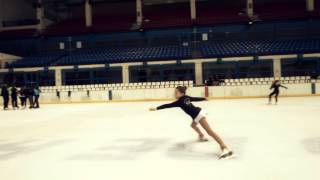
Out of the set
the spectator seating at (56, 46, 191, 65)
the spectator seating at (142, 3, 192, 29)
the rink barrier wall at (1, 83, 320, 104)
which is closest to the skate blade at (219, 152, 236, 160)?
the rink barrier wall at (1, 83, 320, 104)

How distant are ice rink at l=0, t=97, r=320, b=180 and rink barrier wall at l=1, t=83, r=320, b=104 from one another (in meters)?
11.9

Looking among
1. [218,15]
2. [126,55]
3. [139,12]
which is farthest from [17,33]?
[218,15]

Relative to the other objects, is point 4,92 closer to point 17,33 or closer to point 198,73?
point 198,73

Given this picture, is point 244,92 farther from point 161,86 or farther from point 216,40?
point 216,40

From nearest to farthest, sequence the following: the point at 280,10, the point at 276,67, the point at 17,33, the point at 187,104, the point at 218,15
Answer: the point at 187,104
the point at 276,67
the point at 280,10
the point at 218,15
the point at 17,33

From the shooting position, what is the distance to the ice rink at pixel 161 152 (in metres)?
5.54

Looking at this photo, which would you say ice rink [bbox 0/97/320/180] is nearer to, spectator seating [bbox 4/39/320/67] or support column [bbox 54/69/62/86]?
spectator seating [bbox 4/39/320/67]

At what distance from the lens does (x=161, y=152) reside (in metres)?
7.18

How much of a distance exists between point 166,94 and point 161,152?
17306mm

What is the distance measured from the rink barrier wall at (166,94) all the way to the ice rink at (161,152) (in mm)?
11866

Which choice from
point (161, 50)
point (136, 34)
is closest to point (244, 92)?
point (161, 50)

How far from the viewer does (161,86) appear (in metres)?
25.3

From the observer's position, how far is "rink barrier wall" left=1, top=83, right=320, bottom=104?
23.1m

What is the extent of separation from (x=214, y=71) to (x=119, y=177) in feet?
80.5
